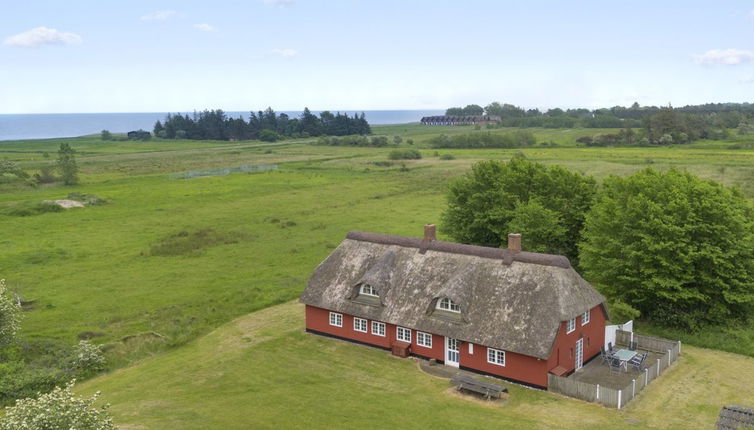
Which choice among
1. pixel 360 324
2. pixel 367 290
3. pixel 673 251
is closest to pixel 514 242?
pixel 367 290

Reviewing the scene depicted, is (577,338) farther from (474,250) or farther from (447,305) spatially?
(474,250)

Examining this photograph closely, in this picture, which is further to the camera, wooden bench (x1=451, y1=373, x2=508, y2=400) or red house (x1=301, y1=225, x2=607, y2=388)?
red house (x1=301, y1=225, x2=607, y2=388)

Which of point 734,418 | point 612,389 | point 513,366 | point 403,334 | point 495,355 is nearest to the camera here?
point 734,418

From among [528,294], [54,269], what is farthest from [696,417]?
[54,269]

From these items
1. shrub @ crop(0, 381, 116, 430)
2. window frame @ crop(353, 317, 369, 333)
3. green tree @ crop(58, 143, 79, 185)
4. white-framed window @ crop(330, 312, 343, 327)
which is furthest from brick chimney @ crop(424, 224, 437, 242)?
green tree @ crop(58, 143, 79, 185)

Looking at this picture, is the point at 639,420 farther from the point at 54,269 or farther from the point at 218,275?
the point at 54,269

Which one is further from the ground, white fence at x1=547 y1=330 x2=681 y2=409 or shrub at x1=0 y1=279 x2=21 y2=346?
shrub at x1=0 y1=279 x2=21 y2=346

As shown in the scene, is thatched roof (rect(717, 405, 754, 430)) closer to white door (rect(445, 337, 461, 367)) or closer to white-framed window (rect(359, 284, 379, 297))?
white door (rect(445, 337, 461, 367))

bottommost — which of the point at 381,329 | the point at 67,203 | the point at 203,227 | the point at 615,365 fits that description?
the point at 615,365
